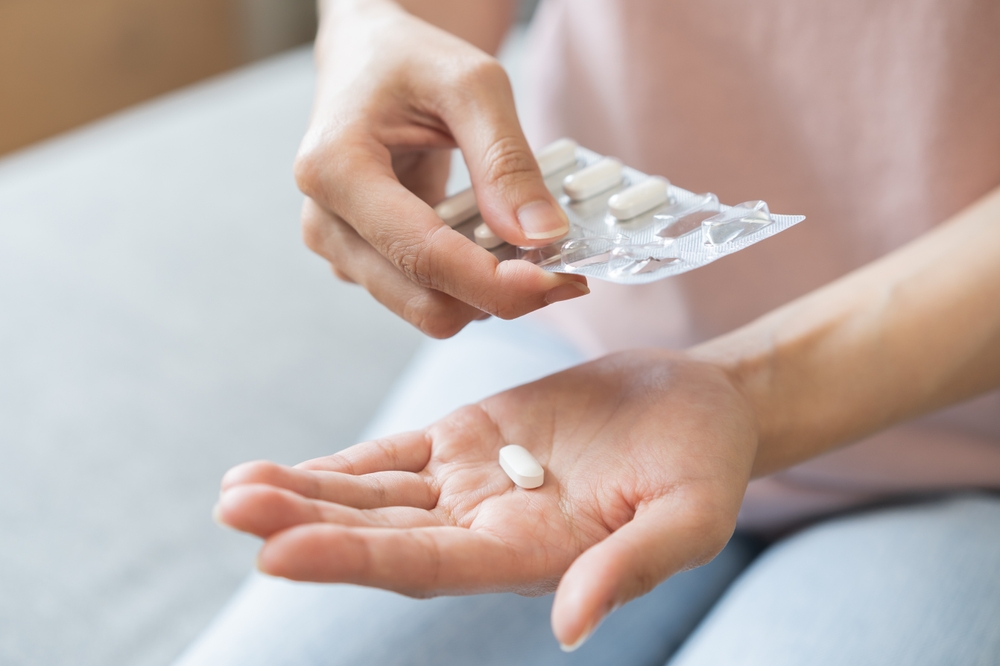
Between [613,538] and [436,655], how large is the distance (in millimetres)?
298

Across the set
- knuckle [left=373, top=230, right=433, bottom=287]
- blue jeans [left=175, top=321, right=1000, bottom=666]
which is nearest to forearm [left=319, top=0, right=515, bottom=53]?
knuckle [left=373, top=230, right=433, bottom=287]

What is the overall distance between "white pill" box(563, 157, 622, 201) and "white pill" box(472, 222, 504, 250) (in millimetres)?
98

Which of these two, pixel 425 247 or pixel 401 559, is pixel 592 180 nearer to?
pixel 425 247

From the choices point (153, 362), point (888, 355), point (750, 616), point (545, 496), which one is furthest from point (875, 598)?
point (153, 362)

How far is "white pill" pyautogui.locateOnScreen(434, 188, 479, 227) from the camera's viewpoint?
0.68 metres

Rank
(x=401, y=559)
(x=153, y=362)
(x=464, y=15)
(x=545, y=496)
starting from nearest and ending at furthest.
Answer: (x=401, y=559)
(x=545, y=496)
(x=464, y=15)
(x=153, y=362)

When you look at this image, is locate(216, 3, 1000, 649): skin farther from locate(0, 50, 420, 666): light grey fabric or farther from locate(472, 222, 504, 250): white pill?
locate(0, 50, 420, 666): light grey fabric

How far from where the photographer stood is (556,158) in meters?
0.74

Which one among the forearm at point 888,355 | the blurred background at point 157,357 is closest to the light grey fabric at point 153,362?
the blurred background at point 157,357

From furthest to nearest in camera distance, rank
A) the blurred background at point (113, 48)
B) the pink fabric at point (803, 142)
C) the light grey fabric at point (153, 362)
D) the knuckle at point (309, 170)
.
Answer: the blurred background at point (113, 48), the light grey fabric at point (153, 362), the pink fabric at point (803, 142), the knuckle at point (309, 170)

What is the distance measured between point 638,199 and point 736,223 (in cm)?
10

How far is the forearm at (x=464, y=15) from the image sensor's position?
0.88 metres

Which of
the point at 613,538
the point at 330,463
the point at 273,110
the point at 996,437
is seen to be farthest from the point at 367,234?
the point at 273,110

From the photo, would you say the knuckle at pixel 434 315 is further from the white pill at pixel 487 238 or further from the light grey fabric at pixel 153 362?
the light grey fabric at pixel 153 362
